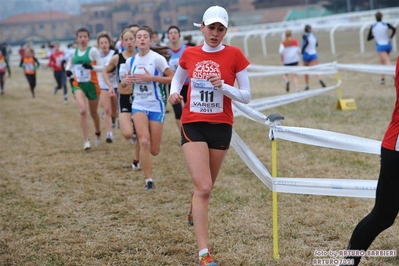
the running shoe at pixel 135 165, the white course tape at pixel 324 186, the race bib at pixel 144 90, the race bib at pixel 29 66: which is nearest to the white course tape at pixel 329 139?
the white course tape at pixel 324 186

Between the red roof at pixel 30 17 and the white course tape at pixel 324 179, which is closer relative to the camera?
the white course tape at pixel 324 179

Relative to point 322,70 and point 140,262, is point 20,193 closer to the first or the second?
point 140,262

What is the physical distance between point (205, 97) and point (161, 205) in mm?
2640

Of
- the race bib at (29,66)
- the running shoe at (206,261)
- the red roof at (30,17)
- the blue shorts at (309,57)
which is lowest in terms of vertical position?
the running shoe at (206,261)

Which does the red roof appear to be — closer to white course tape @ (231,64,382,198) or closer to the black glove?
the black glove

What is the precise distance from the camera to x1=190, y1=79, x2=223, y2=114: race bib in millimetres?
5340

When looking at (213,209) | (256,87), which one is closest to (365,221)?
(213,209)

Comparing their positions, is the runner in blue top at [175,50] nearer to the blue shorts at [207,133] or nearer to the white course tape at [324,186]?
the blue shorts at [207,133]

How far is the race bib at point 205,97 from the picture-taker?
5.34 m

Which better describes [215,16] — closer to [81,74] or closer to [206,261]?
[206,261]

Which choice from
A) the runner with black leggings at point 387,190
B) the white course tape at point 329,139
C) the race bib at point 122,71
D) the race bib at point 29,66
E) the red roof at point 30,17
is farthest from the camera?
the red roof at point 30,17

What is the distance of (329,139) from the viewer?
16.3 ft

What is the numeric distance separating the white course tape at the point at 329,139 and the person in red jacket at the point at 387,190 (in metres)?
0.61

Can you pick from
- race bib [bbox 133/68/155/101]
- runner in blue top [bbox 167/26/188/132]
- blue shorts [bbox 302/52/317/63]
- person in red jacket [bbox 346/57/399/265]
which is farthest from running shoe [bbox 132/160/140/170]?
blue shorts [bbox 302/52/317/63]
